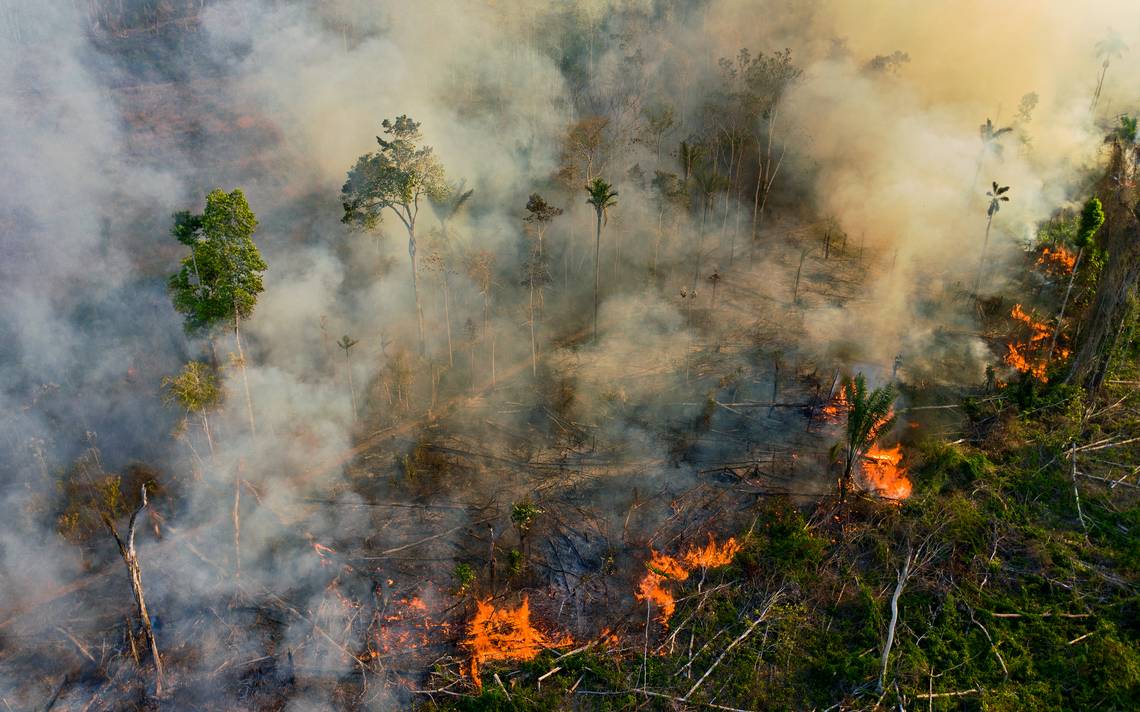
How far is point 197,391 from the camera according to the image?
19.9 metres

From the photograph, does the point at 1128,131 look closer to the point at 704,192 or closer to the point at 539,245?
the point at 704,192

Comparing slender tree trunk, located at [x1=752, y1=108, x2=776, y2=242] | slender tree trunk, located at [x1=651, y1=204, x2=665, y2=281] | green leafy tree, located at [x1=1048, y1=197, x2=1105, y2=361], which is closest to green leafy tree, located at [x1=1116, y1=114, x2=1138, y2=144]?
green leafy tree, located at [x1=1048, y1=197, x2=1105, y2=361]

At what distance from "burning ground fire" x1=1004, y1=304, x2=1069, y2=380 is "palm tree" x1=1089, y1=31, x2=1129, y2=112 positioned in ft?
54.7

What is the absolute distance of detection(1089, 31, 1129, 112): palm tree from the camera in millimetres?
34719

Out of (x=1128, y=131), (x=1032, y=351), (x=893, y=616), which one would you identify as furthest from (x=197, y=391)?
(x=1128, y=131)

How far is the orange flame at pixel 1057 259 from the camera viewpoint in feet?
90.7

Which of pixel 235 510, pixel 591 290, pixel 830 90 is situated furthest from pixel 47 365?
pixel 830 90

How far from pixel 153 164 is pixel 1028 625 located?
35.1 metres

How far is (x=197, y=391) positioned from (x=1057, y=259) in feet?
94.8

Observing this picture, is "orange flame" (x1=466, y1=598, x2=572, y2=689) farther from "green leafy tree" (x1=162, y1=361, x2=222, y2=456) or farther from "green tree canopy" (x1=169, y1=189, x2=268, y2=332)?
"green tree canopy" (x1=169, y1=189, x2=268, y2=332)

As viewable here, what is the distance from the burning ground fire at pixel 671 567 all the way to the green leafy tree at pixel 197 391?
39.6 ft

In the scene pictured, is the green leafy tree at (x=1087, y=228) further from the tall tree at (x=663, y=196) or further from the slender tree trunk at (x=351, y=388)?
the slender tree trunk at (x=351, y=388)

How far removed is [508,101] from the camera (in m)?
38.6

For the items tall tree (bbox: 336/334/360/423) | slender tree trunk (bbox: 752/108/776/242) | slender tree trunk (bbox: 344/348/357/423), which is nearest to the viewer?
tall tree (bbox: 336/334/360/423)
